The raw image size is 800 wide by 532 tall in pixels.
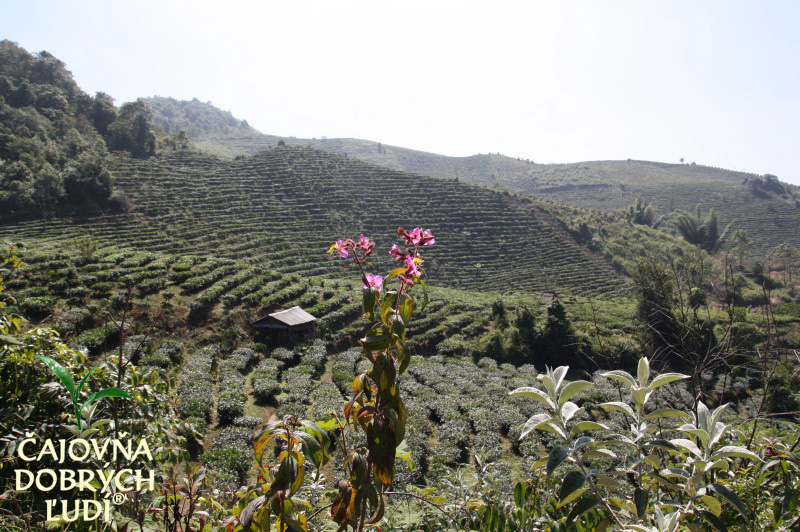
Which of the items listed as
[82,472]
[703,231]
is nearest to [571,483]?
[82,472]

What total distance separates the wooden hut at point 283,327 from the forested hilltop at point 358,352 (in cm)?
13

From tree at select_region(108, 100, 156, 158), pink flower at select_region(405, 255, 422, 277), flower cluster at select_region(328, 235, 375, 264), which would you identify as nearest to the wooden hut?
flower cluster at select_region(328, 235, 375, 264)

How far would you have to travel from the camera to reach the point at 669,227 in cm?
5466

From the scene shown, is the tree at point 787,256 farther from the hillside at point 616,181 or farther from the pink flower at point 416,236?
the hillside at point 616,181

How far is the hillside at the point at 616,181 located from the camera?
55.0 m

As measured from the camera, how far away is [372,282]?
4.87 ft

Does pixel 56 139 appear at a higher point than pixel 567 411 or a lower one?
Answer: higher

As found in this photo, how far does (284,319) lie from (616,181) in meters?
75.7

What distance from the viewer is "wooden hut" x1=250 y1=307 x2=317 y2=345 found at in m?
17.0

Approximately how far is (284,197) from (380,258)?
1494 centimetres

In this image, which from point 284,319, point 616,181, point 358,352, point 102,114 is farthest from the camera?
point 616,181

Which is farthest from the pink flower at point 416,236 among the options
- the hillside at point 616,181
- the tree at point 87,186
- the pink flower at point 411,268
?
the hillside at point 616,181

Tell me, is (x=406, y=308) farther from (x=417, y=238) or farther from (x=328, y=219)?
(x=328, y=219)

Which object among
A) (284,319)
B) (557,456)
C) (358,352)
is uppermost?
(557,456)
